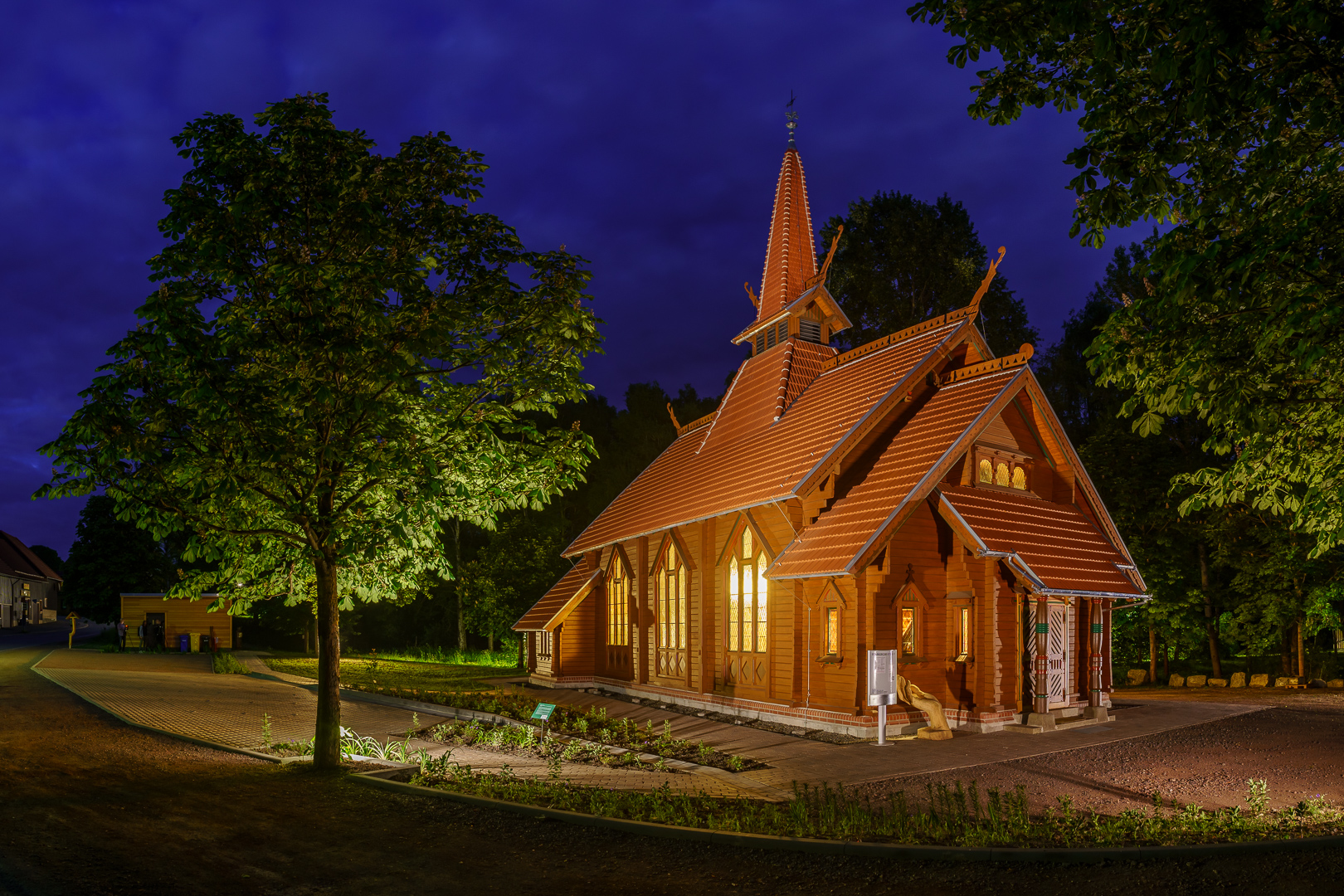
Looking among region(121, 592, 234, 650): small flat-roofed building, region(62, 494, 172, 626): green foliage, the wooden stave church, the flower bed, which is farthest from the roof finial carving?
region(62, 494, 172, 626): green foliage

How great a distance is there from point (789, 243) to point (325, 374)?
1783 cm

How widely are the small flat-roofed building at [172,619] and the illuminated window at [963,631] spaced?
126ft

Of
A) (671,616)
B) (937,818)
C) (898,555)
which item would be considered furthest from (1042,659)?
(937,818)

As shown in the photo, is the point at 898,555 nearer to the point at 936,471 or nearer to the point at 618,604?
the point at 936,471

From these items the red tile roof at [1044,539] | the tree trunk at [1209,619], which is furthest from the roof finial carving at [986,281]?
the tree trunk at [1209,619]

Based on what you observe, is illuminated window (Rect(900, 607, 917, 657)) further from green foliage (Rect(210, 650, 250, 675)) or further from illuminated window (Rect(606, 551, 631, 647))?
green foliage (Rect(210, 650, 250, 675))

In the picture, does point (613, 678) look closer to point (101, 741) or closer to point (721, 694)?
point (721, 694)

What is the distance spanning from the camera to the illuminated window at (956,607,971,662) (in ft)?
58.6

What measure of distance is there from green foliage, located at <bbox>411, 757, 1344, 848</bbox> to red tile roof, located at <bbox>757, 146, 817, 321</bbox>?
57.4 ft

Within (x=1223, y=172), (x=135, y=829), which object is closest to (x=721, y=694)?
(x=135, y=829)

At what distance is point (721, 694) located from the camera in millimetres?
20625

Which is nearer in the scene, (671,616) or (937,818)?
(937,818)

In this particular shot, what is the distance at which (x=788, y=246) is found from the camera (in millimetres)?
27125

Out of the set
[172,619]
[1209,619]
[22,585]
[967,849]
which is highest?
[967,849]
